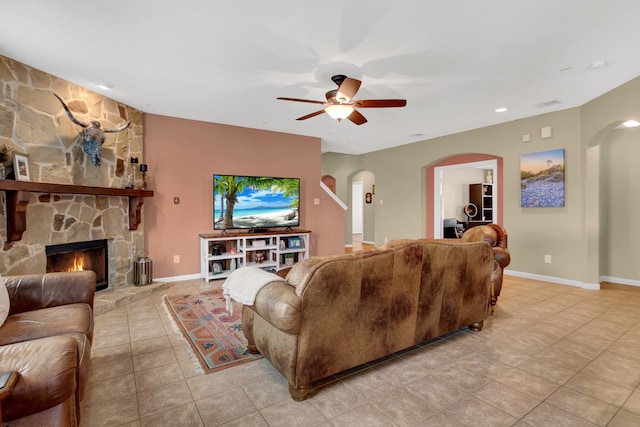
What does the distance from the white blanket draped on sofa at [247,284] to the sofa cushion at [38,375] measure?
3.06ft

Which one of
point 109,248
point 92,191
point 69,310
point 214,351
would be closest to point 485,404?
point 214,351

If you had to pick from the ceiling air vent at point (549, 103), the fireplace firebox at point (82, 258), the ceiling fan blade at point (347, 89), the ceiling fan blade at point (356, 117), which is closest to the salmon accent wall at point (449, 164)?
the ceiling air vent at point (549, 103)

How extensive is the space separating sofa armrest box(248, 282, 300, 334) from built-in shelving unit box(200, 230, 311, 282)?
2988mm

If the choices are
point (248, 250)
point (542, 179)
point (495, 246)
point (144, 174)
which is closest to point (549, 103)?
point (542, 179)

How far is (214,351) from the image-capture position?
2516 millimetres

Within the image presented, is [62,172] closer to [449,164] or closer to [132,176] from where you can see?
[132,176]

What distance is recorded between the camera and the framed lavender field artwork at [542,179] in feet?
15.1

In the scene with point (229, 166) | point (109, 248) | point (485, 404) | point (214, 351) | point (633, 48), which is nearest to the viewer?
point (485, 404)

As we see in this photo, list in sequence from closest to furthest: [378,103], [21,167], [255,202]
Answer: [21,167] < [378,103] < [255,202]

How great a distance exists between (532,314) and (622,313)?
0.99 meters

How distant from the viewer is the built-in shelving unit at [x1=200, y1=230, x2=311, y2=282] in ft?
15.6

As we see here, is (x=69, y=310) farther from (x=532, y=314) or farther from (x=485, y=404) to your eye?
(x=532, y=314)

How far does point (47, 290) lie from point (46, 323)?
0.46 m

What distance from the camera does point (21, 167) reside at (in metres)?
3.01
